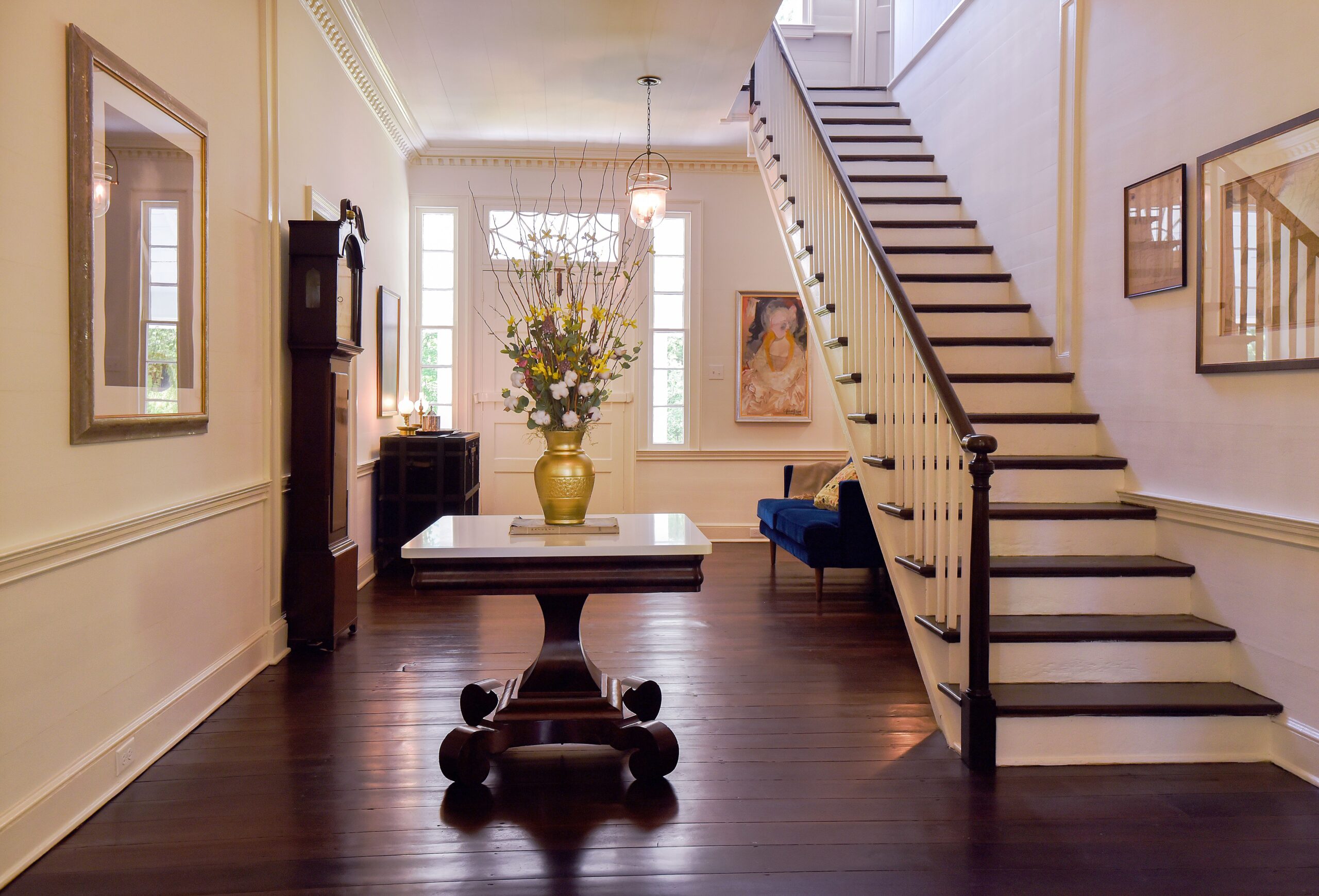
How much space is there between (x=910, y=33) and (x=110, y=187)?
Answer: 5.98 m

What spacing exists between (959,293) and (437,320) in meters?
4.28

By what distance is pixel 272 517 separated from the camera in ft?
13.1

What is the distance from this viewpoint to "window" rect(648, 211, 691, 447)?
7574mm

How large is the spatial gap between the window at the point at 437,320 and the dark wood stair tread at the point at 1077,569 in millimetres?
4835

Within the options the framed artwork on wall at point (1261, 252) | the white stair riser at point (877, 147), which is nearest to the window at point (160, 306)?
the framed artwork on wall at point (1261, 252)

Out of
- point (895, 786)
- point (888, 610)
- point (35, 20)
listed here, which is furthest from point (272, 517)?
point (888, 610)

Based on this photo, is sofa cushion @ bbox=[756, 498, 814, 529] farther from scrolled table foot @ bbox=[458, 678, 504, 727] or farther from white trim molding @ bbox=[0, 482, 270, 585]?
white trim molding @ bbox=[0, 482, 270, 585]

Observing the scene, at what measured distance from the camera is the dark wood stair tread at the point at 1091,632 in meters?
3.14

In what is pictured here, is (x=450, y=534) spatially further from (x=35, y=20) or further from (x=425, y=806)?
(x=35, y=20)

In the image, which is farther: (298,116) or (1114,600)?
(298,116)

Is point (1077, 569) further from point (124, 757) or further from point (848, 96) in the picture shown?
point (848, 96)

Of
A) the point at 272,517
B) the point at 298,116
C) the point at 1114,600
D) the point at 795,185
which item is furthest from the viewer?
the point at 795,185

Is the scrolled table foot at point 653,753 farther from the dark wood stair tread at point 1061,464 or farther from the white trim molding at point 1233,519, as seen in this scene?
the white trim molding at point 1233,519

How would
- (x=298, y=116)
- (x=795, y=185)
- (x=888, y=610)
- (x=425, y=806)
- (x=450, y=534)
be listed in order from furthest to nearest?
(x=795, y=185)
(x=888, y=610)
(x=298, y=116)
(x=450, y=534)
(x=425, y=806)
